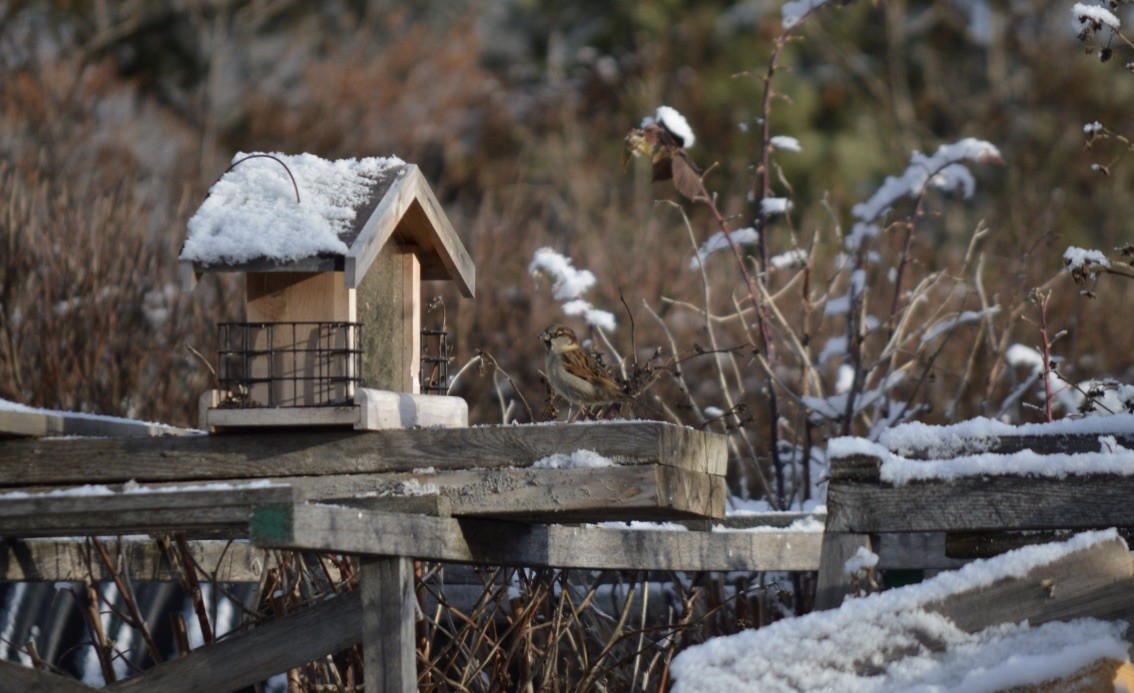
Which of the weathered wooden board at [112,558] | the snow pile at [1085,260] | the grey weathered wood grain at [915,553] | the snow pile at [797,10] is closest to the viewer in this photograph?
the snow pile at [1085,260]

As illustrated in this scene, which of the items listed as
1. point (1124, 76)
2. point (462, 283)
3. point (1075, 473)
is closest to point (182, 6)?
point (1124, 76)

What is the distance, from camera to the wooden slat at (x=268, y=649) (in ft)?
11.9

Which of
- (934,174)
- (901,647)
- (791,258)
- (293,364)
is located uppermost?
(934,174)

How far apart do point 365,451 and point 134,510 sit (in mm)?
561

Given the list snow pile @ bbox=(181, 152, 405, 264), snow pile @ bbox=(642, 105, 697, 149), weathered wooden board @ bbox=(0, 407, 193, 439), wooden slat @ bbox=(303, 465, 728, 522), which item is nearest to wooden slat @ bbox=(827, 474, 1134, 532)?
wooden slat @ bbox=(303, 465, 728, 522)

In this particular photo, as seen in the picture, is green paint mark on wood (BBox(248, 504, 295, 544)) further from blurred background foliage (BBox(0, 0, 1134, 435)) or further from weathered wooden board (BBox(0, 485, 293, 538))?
blurred background foliage (BBox(0, 0, 1134, 435))

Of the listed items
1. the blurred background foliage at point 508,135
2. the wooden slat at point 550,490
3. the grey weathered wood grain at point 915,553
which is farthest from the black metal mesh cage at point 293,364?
the blurred background foliage at point 508,135

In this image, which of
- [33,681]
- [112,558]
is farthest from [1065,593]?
[112,558]

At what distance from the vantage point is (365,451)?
3.67m

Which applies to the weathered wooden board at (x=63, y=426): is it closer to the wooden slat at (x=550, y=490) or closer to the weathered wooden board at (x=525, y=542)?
the wooden slat at (x=550, y=490)

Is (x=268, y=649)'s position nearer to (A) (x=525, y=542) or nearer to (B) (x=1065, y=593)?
(A) (x=525, y=542)

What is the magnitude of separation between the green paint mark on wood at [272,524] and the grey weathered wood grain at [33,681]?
0.98 m

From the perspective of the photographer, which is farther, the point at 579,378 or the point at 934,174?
the point at 934,174

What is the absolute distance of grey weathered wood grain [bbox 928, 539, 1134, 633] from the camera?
3.17 metres
